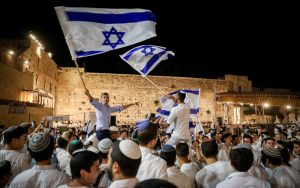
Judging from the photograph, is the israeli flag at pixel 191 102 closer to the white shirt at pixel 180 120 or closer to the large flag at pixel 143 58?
the large flag at pixel 143 58

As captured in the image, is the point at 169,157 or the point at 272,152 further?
the point at 272,152

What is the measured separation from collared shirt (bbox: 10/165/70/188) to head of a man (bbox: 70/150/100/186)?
1.65ft

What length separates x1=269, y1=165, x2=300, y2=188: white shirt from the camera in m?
3.76

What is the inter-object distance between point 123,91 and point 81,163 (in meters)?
38.5

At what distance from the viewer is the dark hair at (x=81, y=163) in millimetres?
2546

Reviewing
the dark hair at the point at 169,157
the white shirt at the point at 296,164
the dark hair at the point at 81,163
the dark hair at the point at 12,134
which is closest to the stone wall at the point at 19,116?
the dark hair at the point at 12,134

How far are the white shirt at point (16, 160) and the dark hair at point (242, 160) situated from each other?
9.21 feet

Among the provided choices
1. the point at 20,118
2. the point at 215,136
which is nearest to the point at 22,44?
the point at 20,118

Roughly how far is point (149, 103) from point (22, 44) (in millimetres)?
22087

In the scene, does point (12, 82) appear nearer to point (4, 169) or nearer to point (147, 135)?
point (4, 169)

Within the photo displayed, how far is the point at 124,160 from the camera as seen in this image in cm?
238

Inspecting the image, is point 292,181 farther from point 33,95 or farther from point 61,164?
point 33,95

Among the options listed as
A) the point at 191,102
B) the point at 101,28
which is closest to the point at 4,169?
the point at 101,28

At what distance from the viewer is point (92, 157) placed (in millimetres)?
2646
